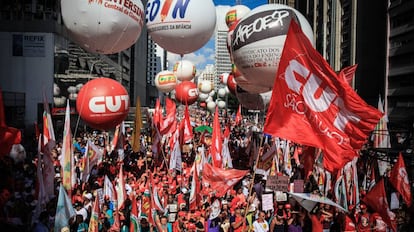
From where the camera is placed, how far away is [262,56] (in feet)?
31.2

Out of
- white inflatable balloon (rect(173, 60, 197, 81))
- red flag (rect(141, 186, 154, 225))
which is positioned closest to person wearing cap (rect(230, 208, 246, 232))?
red flag (rect(141, 186, 154, 225))

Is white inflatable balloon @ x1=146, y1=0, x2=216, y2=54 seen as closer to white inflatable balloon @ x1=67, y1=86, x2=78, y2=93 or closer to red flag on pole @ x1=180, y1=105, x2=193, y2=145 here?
red flag on pole @ x1=180, y1=105, x2=193, y2=145

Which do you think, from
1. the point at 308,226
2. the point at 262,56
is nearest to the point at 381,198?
the point at 308,226

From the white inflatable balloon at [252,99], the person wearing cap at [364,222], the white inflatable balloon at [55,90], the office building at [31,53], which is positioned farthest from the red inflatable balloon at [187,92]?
the person wearing cap at [364,222]

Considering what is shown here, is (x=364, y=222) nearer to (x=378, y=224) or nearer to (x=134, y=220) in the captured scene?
(x=378, y=224)

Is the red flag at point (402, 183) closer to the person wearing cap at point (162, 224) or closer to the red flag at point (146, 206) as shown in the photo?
the person wearing cap at point (162, 224)

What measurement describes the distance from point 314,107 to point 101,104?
246 inches

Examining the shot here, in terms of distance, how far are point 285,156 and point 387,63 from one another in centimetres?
2494

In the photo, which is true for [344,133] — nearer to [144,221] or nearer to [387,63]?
[144,221]

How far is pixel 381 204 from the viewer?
27.3 ft

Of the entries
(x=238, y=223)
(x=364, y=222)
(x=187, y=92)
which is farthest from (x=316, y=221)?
(x=187, y=92)

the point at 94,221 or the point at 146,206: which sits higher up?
the point at 94,221

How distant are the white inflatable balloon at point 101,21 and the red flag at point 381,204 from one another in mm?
6510

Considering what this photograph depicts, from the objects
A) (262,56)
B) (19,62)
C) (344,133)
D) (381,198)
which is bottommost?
(381,198)
